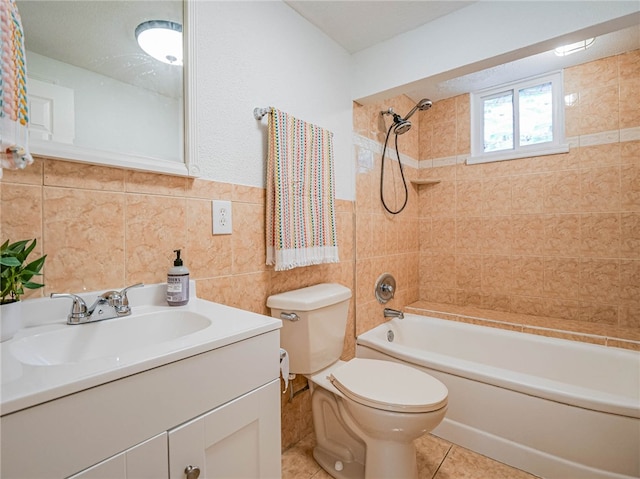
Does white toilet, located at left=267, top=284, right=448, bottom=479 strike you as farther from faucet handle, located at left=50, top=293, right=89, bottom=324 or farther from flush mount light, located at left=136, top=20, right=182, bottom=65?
flush mount light, located at left=136, top=20, right=182, bottom=65

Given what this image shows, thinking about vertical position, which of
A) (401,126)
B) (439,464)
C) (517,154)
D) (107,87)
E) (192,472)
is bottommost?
(439,464)

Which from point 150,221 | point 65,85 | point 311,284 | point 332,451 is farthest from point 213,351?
point 332,451

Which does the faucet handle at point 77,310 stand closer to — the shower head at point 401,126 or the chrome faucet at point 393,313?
the chrome faucet at point 393,313

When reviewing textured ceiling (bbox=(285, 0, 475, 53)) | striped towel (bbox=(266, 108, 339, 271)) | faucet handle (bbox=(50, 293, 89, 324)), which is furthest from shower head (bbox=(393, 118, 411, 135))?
faucet handle (bbox=(50, 293, 89, 324))

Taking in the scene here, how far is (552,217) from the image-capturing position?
2205mm

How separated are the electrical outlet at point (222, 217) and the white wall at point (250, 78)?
0.10m

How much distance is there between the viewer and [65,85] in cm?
88

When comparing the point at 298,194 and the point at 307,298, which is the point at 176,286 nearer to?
the point at 307,298

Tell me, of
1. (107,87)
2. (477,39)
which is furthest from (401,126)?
(107,87)

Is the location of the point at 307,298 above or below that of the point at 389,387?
above

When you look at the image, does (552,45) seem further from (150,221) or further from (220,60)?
(150,221)

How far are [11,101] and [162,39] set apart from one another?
0.66 m

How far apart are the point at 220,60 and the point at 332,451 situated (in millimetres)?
1806

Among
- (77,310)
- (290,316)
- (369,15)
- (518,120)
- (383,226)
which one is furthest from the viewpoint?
(518,120)
